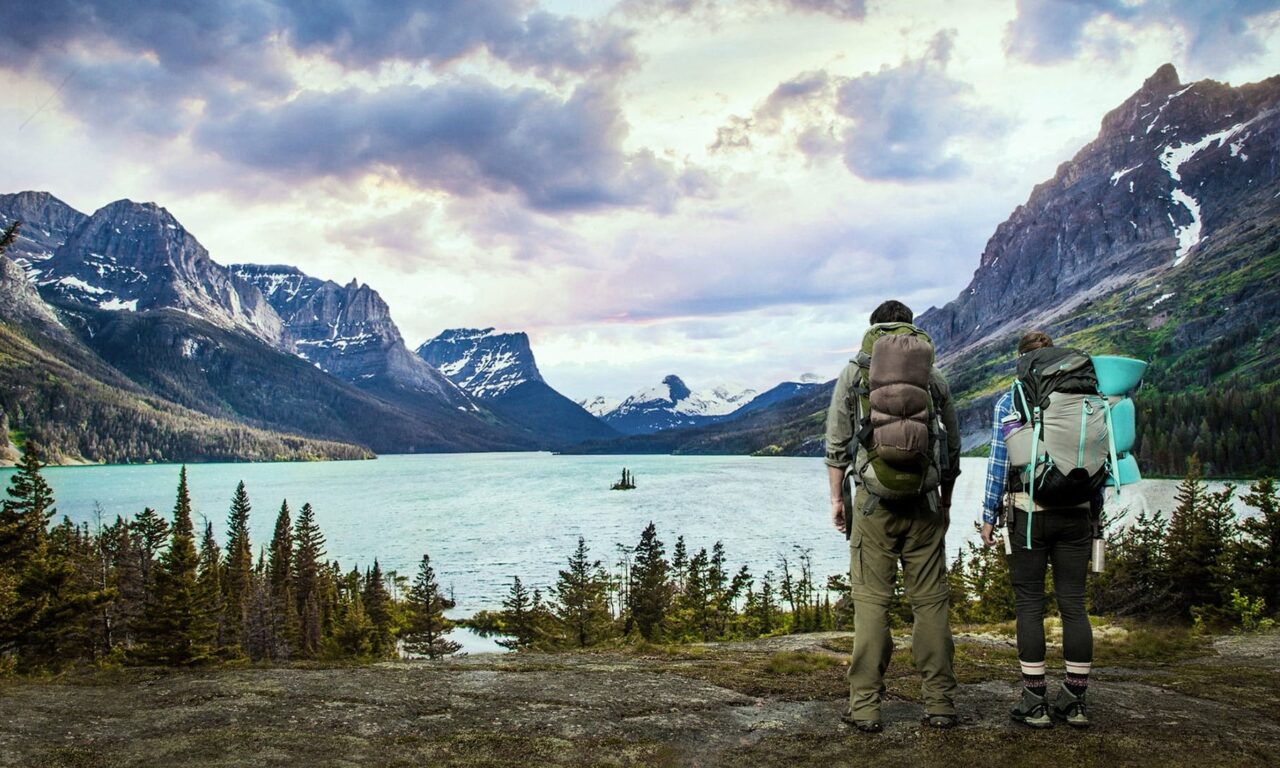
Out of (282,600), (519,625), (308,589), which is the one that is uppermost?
(519,625)

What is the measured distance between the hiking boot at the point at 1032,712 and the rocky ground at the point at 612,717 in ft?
0.51

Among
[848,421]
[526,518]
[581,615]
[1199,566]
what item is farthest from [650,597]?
[526,518]

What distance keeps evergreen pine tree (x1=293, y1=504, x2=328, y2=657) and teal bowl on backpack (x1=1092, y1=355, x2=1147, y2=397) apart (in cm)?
5956

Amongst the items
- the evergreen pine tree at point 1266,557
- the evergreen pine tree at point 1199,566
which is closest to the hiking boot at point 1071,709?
the evergreen pine tree at point 1266,557

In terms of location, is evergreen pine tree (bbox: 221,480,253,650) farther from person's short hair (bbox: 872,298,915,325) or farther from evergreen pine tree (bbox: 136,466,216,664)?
person's short hair (bbox: 872,298,915,325)

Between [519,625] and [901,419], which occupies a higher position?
[901,419]

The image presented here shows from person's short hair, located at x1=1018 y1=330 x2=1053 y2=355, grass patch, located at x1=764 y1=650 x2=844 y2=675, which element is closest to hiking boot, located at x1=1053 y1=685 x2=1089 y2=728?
person's short hair, located at x1=1018 y1=330 x2=1053 y2=355

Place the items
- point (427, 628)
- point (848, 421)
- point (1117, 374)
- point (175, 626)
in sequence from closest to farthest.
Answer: point (1117, 374), point (848, 421), point (175, 626), point (427, 628)

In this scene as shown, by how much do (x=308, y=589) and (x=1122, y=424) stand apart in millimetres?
78558

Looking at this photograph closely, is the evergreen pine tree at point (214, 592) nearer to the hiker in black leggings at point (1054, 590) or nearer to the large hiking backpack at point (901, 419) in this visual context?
the large hiking backpack at point (901, 419)

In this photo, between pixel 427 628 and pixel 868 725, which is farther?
pixel 427 628

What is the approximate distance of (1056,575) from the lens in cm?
707

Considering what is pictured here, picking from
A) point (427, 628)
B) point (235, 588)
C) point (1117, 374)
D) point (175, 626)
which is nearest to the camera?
point (1117, 374)

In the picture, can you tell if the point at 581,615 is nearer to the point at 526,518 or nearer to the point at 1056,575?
the point at 1056,575
